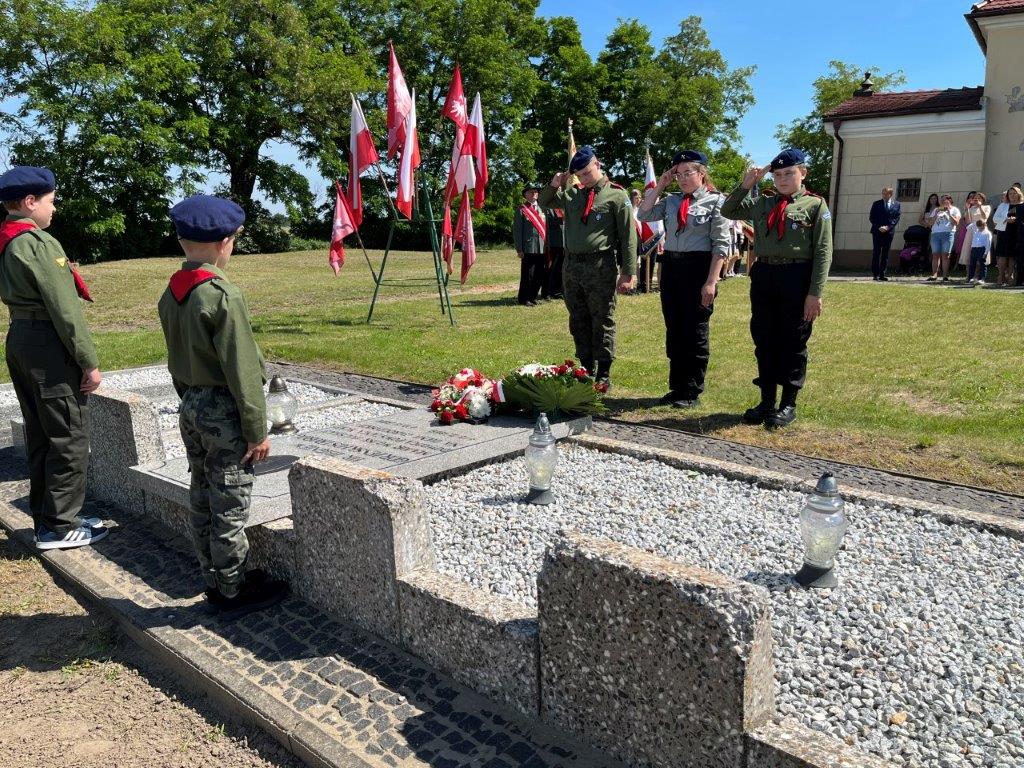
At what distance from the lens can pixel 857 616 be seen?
3398mm

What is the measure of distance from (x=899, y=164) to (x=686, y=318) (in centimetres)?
1643

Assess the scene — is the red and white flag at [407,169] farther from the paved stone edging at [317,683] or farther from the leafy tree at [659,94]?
the leafy tree at [659,94]

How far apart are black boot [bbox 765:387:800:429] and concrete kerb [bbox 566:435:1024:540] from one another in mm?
1121

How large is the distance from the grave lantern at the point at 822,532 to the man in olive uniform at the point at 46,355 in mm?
3800

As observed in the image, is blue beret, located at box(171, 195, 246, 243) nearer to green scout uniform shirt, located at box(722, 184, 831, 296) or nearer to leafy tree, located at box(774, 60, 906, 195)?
green scout uniform shirt, located at box(722, 184, 831, 296)

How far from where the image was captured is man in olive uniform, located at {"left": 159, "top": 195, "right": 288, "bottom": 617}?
3.37 meters

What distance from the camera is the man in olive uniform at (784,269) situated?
6.09 metres

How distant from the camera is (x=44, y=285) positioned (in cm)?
430

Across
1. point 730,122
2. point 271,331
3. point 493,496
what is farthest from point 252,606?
point 730,122

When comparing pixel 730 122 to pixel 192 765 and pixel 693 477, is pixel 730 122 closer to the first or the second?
pixel 693 477

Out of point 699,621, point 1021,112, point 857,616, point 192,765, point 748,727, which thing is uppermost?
point 1021,112

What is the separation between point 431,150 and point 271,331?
1018 inches

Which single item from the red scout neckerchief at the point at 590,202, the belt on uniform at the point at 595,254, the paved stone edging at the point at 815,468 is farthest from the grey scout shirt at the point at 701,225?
the paved stone edging at the point at 815,468

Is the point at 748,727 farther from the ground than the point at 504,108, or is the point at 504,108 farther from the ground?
the point at 504,108
